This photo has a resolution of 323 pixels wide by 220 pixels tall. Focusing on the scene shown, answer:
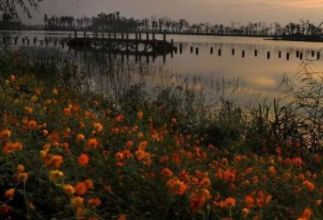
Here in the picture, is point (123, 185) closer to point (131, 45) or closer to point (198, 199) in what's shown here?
point (198, 199)

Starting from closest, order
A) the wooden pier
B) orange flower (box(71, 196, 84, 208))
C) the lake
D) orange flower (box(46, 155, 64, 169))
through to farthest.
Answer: orange flower (box(71, 196, 84, 208)) → orange flower (box(46, 155, 64, 169)) → the lake → the wooden pier

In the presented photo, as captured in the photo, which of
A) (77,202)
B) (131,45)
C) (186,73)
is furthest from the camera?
(131,45)

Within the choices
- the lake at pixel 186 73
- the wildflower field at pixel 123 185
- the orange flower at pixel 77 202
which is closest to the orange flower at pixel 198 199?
the wildflower field at pixel 123 185

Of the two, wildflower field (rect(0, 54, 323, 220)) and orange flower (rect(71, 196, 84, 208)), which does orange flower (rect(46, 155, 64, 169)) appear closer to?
wildflower field (rect(0, 54, 323, 220))

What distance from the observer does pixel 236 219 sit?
3014 millimetres

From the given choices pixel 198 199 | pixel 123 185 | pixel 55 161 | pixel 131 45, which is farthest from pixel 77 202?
pixel 131 45

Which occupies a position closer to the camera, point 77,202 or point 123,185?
point 77,202

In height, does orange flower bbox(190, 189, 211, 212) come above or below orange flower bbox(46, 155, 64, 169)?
below

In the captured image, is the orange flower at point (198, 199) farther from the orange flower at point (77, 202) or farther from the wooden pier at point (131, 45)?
the wooden pier at point (131, 45)

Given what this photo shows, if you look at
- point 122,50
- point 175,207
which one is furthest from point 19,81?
point 122,50

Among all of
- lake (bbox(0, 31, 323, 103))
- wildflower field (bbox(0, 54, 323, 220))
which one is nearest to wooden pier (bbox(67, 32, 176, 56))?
lake (bbox(0, 31, 323, 103))

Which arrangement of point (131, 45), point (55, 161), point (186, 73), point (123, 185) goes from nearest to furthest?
1. point (55, 161)
2. point (123, 185)
3. point (186, 73)
4. point (131, 45)

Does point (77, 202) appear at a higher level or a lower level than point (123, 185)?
higher

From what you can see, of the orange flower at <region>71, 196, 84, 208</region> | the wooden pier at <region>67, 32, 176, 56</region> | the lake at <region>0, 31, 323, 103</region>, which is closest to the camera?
the orange flower at <region>71, 196, 84, 208</region>
